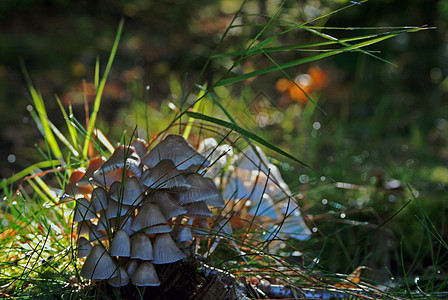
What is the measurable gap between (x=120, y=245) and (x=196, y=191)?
156 millimetres

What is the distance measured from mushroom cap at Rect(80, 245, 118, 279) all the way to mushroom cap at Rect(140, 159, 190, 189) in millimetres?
136

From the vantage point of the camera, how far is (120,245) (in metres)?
0.73

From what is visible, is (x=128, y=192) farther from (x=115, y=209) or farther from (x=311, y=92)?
(x=311, y=92)

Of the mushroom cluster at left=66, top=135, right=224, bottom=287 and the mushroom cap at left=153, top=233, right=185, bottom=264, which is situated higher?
the mushroom cluster at left=66, top=135, right=224, bottom=287

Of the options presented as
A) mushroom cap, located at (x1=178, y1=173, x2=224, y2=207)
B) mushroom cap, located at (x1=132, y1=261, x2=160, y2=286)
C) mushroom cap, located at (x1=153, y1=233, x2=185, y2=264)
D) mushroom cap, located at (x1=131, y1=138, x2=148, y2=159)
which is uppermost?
mushroom cap, located at (x1=131, y1=138, x2=148, y2=159)

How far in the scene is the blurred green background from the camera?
1475mm

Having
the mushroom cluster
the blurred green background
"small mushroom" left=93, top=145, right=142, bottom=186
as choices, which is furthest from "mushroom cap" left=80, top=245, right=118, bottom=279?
the blurred green background

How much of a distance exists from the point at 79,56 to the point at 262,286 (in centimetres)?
344

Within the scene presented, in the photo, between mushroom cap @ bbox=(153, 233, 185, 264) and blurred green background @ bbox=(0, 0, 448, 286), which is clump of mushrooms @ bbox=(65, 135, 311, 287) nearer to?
mushroom cap @ bbox=(153, 233, 185, 264)

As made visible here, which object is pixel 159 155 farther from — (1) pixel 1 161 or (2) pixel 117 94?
(2) pixel 117 94

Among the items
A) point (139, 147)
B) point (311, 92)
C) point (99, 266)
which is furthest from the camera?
point (311, 92)

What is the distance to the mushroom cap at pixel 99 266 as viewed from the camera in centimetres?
72

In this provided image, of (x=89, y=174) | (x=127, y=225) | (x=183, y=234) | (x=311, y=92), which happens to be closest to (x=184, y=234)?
(x=183, y=234)

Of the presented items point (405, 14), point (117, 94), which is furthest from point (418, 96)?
point (117, 94)
